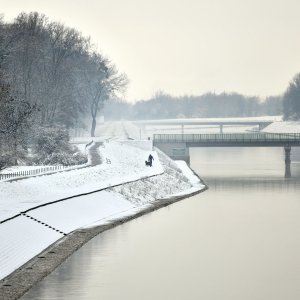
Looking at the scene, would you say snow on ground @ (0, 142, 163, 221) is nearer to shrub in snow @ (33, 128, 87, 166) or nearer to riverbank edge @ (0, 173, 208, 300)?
riverbank edge @ (0, 173, 208, 300)

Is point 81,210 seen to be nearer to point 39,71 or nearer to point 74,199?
point 74,199

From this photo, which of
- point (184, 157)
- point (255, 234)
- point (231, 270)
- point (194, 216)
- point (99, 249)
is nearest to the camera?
point (231, 270)

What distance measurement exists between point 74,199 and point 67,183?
315 inches

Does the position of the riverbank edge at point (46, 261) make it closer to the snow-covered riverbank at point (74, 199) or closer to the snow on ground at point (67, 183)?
the snow-covered riverbank at point (74, 199)

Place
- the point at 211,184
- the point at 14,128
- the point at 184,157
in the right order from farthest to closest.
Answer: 1. the point at 184,157
2. the point at 211,184
3. the point at 14,128

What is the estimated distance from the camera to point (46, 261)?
45.7m

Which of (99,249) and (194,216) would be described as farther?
(194,216)

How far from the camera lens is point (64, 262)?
4644cm

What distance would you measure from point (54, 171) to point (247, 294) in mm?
43986

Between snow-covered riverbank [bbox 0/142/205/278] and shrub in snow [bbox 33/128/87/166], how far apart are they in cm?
349

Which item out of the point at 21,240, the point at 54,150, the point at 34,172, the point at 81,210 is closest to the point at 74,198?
the point at 81,210

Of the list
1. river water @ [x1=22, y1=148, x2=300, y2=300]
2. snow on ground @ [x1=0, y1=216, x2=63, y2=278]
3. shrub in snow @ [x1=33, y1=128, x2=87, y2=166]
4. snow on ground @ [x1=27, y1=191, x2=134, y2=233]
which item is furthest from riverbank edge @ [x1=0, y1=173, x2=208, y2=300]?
shrub in snow @ [x1=33, y1=128, x2=87, y2=166]

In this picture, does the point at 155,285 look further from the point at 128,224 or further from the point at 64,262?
the point at 128,224

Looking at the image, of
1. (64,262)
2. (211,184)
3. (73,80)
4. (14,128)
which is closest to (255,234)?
(64,262)
